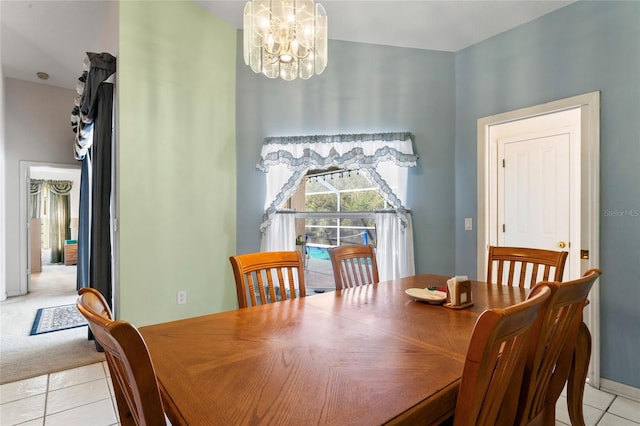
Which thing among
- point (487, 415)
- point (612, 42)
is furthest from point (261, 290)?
point (612, 42)

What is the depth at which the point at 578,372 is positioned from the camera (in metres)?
1.49

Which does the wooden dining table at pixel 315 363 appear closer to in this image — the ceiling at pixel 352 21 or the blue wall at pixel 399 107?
the blue wall at pixel 399 107

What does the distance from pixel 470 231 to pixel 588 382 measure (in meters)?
1.37

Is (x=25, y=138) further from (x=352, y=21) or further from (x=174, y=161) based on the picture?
(x=352, y=21)

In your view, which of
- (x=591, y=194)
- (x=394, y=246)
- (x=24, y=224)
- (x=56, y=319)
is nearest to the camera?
(x=591, y=194)

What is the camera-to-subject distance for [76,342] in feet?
10.0

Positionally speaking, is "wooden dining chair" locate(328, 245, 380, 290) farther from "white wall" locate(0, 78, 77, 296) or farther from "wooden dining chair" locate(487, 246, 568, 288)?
"white wall" locate(0, 78, 77, 296)

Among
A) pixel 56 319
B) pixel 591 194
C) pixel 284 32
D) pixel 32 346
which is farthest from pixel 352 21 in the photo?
pixel 56 319

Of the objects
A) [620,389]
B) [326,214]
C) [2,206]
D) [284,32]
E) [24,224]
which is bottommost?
[620,389]

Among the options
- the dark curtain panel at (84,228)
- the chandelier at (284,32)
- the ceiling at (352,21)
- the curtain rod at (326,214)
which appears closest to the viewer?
the chandelier at (284,32)

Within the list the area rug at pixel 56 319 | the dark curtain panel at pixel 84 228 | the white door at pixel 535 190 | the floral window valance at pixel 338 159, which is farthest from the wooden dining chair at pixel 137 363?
the dark curtain panel at pixel 84 228

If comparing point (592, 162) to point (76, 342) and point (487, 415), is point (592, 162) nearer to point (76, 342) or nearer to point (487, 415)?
point (487, 415)

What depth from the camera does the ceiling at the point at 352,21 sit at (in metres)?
2.70

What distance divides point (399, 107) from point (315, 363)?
2.79m
